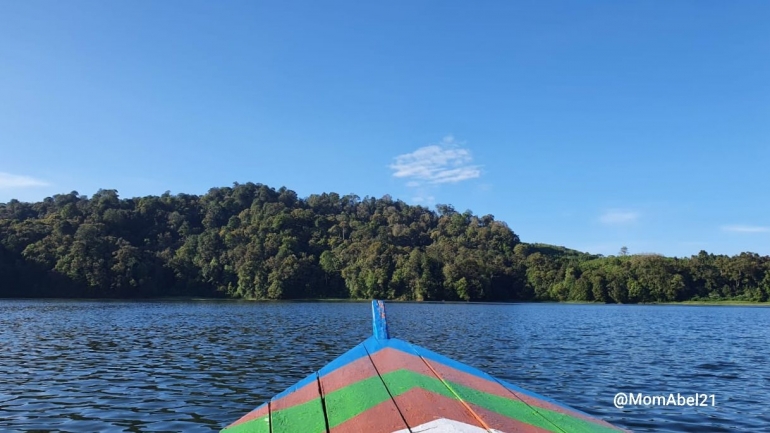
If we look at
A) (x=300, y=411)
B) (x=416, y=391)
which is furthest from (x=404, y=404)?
(x=300, y=411)

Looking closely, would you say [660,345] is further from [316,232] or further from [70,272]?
[316,232]

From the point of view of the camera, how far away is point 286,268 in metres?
136

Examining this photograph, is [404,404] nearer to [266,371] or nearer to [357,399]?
[357,399]

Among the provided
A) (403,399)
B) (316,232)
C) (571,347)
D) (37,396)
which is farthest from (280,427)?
(316,232)

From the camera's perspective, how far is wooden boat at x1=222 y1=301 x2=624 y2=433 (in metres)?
3.92

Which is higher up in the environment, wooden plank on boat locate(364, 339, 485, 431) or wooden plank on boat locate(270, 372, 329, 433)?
wooden plank on boat locate(364, 339, 485, 431)

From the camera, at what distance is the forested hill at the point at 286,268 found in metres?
122

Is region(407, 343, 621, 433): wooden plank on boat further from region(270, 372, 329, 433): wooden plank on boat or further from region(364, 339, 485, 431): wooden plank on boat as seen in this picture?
region(270, 372, 329, 433): wooden plank on boat

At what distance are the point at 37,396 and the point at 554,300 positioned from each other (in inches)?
5247

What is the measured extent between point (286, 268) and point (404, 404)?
13406 centimetres

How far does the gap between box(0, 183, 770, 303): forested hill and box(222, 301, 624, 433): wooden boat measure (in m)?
128

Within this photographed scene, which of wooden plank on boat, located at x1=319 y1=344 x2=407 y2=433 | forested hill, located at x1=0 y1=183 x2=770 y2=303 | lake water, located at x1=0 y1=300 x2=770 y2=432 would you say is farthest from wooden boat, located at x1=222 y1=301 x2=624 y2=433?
forested hill, located at x1=0 y1=183 x2=770 y2=303

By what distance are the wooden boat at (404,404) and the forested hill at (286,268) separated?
12792 centimetres

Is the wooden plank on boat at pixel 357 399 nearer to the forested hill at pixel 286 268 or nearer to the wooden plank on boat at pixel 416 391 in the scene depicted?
the wooden plank on boat at pixel 416 391
